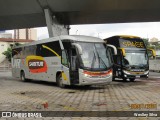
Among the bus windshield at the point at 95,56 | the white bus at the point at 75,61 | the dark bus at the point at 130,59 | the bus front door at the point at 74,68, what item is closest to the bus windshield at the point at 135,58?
the dark bus at the point at 130,59

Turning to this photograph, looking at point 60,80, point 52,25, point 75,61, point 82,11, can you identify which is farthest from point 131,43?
→ point 52,25

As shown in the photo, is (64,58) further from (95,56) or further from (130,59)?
(130,59)

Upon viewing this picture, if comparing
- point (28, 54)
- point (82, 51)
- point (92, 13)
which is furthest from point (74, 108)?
point (92, 13)

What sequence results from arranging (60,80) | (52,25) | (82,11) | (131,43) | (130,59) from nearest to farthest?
(60,80) < (130,59) < (131,43) < (82,11) < (52,25)

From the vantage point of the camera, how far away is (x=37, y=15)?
107 feet

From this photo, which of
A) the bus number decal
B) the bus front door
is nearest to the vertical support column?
the bus number decal

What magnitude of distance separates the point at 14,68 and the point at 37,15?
25.5ft

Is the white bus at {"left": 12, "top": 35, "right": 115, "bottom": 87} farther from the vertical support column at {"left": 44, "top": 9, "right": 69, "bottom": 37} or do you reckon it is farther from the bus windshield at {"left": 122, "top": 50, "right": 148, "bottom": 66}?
the vertical support column at {"left": 44, "top": 9, "right": 69, "bottom": 37}

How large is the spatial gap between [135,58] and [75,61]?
7.45 m

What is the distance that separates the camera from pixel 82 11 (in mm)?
30453

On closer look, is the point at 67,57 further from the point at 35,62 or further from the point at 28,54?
the point at 28,54

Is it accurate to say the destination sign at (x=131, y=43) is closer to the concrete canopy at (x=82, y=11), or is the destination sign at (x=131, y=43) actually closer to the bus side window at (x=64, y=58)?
the concrete canopy at (x=82, y=11)

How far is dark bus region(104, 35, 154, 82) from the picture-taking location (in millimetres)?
22812

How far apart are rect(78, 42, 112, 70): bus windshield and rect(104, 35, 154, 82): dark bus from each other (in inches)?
210
